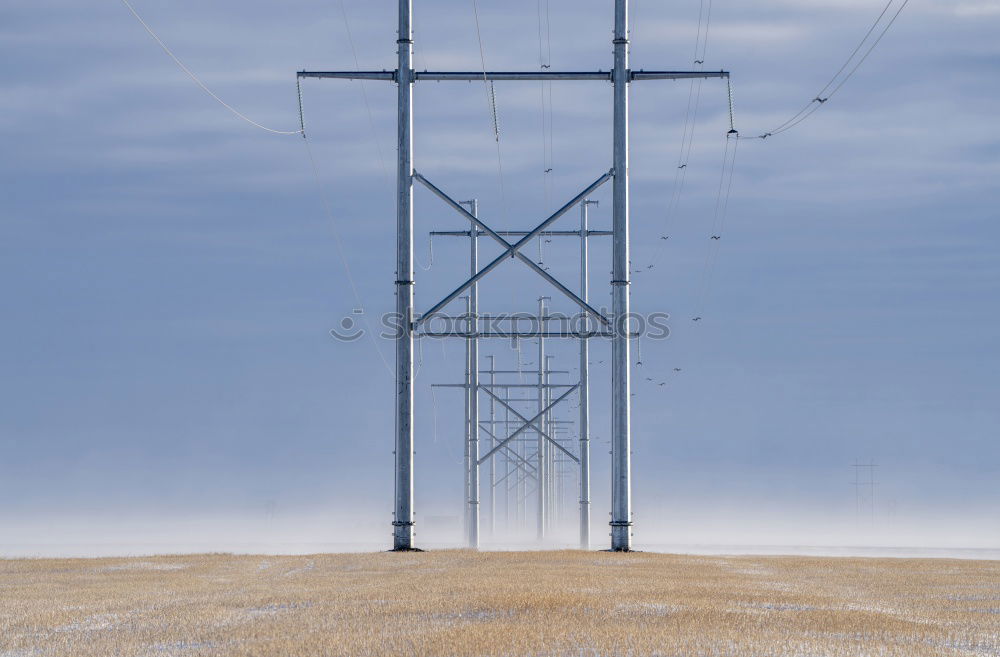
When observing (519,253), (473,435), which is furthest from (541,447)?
(519,253)

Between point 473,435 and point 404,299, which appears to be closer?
point 404,299

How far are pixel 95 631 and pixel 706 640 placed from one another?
5715 millimetres

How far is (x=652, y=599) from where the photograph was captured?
53.1 ft

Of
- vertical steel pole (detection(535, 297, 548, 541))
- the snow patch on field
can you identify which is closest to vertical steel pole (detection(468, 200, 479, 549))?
vertical steel pole (detection(535, 297, 548, 541))

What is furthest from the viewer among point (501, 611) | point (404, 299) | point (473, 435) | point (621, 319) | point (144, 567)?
point (473, 435)

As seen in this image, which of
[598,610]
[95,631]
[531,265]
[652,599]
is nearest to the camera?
[95,631]

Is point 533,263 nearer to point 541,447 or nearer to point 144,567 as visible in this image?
point 144,567

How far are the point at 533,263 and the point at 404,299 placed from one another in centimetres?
294

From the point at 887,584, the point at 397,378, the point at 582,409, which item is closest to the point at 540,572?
the point at 887,584

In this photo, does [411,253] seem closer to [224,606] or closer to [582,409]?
[224,606]

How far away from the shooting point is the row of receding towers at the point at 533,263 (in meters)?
32.0

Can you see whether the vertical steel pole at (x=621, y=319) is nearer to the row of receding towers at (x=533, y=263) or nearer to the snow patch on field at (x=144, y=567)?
the row of receding towers at (x=533, y=263)

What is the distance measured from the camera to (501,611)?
1482 centimetres

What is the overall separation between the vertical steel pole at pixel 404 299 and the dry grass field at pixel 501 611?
7515mm
